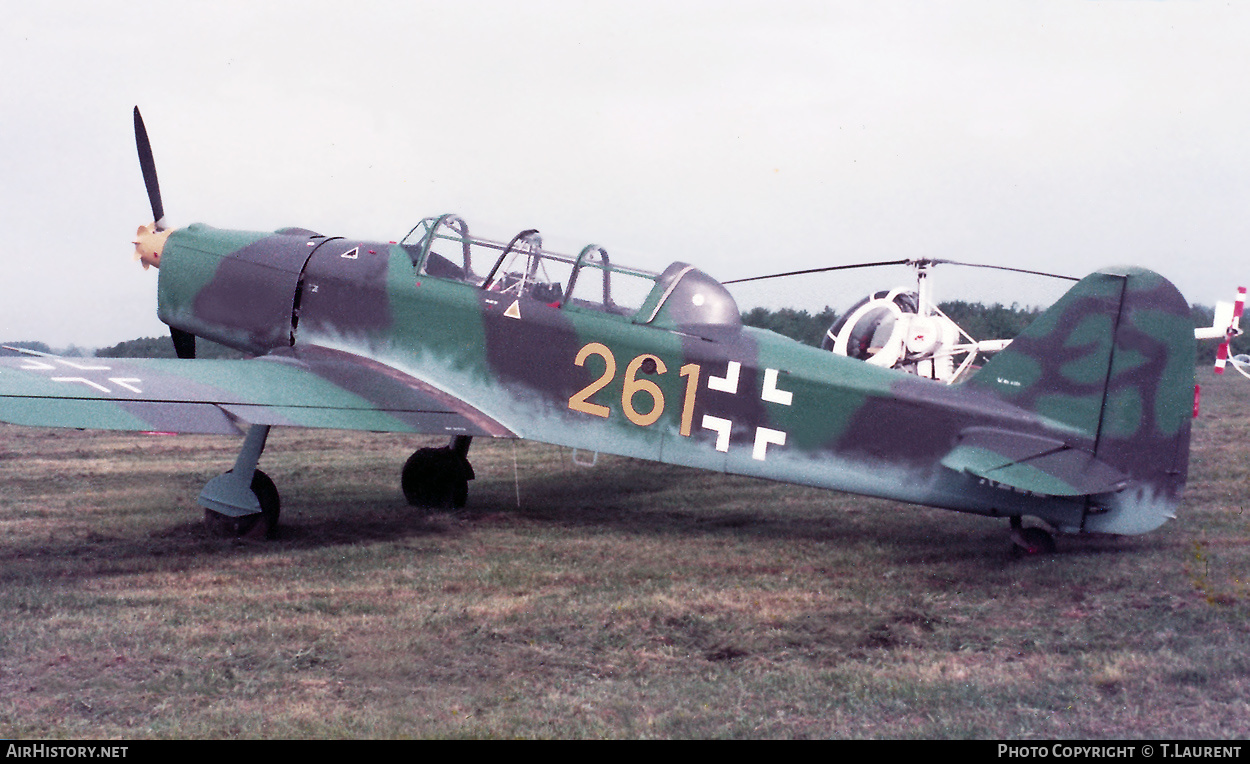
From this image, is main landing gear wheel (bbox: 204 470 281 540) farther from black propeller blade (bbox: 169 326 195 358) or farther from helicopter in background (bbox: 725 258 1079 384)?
helicopter in background (bbox: 725 258 1079 384)

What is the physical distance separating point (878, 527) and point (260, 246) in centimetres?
613

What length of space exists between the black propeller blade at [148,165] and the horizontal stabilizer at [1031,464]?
8.37 m

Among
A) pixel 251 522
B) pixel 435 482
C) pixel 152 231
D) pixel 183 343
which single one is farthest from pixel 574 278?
pixel 152 231

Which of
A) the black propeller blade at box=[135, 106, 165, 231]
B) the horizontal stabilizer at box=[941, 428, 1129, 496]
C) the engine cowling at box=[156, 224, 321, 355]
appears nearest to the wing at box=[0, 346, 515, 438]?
the engine cowling at box=[156, 224, 321, 355]

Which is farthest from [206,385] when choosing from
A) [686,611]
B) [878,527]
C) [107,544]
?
[878,527]

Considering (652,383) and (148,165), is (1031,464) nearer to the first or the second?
(652,383)

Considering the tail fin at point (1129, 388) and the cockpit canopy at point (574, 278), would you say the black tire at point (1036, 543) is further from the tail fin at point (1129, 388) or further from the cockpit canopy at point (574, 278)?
the cockpit canopy at point (574, 278)

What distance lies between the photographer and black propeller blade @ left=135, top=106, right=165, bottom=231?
34.0ft

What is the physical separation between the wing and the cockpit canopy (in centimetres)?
106

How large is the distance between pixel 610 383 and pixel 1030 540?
128 inches

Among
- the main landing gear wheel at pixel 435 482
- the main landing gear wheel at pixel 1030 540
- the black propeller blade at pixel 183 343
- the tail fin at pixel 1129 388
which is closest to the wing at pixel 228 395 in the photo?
the main landing gear wheel at pixel 435 482

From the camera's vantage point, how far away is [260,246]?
360 inches

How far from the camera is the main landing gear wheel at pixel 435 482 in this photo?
9188 mm
